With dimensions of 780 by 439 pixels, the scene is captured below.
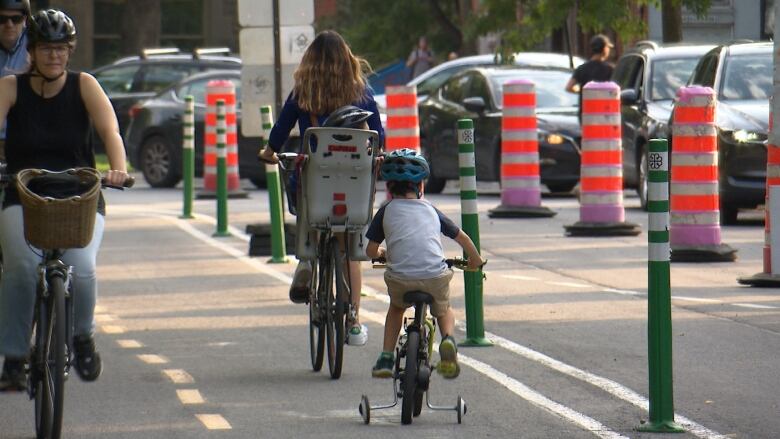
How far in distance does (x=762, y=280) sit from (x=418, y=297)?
558cm

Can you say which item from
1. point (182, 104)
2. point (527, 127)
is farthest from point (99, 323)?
point (182, 104)

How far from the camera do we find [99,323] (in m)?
12.4

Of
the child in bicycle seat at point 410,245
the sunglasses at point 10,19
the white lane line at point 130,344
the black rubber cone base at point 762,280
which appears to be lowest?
the white lane line at point 130,344

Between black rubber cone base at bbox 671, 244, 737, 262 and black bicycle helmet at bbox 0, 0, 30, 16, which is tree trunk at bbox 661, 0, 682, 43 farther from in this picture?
black bicycle helmet at bbox 0, 0, 30, 16

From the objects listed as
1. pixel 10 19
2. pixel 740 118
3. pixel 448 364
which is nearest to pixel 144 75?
pixel 740 118

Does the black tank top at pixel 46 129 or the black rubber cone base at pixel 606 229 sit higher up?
the black tank top at pixel 46 129

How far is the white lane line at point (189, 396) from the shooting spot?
361 inches

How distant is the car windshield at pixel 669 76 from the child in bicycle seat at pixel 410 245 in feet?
40.0

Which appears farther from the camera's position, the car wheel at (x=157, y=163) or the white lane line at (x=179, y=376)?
the car wheel at (x=157, y=163)

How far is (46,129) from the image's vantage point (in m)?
8.36

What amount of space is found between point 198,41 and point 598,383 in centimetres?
5116

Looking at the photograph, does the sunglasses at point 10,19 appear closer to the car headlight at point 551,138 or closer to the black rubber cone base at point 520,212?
the black rubber cone base at point 520,212

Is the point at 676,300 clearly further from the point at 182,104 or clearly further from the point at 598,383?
the point at 182,104

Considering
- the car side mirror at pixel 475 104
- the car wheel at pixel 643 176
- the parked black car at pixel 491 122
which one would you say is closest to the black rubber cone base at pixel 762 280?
the car wheel at pixel 643 176
